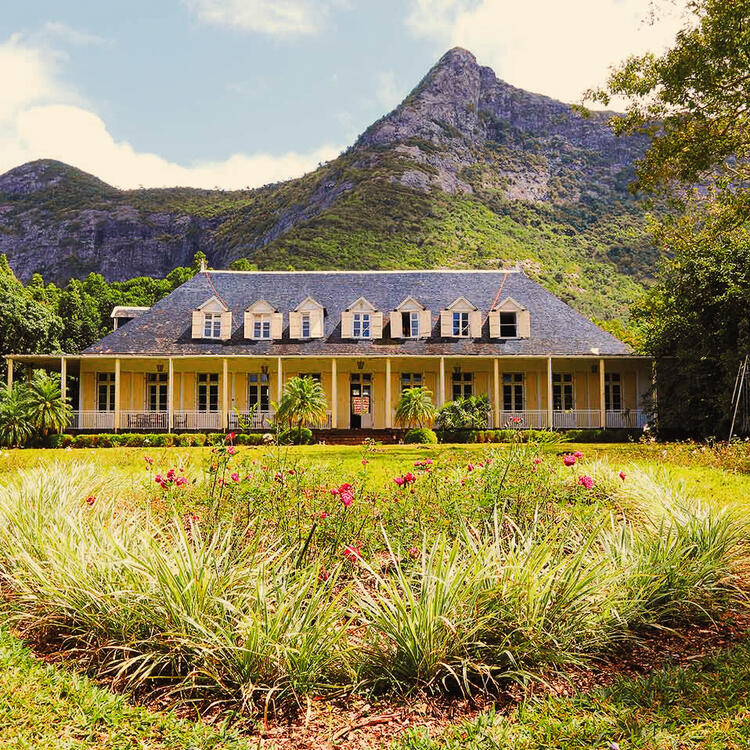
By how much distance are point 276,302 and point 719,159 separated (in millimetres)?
17563

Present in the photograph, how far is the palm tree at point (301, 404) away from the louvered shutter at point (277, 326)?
5.28 meters

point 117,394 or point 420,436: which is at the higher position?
point 117,394

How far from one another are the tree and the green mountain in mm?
27150

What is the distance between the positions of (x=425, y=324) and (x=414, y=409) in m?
5.54

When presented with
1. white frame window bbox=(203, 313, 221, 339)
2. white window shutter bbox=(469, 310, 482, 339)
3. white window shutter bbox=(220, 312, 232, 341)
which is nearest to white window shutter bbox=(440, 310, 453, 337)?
white window shutter bbox=(469, 310, 482, 339)

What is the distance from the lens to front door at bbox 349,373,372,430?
27.6 meters

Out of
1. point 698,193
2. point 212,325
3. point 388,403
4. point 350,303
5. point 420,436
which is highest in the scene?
point 698,193

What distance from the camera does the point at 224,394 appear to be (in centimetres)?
2630

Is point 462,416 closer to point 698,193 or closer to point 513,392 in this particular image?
point 513,392

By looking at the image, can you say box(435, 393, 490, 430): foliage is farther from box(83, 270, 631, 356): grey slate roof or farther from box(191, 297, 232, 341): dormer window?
box(191, 297, 232, 341): dormer window

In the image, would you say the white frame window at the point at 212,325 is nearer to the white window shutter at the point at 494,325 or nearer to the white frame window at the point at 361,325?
the white frame window at the point at 361,325

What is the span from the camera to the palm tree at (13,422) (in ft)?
70.7

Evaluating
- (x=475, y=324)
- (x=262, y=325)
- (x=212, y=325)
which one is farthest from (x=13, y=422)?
(x=475, y=324)

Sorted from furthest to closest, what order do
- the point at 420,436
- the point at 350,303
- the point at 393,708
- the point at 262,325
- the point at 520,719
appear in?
1. the point at 350,303
2. the point at 262,325
3. the point at 420,436
4. the point at 393,708
5. the point at 520,719
